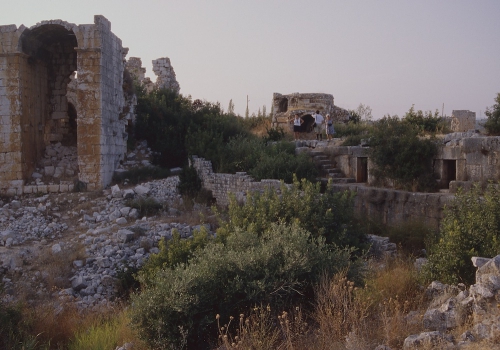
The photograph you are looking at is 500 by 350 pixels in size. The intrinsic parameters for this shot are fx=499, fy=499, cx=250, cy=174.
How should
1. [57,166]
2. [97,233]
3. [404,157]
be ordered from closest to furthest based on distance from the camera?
[97,233], [404,157], [57,166]

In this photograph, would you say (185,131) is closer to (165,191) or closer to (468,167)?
(165,191)

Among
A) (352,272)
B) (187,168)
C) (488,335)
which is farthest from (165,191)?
(488,335)

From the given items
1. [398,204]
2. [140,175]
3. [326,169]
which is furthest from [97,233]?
[398,204]

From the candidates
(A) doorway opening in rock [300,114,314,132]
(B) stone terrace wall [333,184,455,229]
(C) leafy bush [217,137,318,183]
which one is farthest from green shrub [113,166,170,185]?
(A) doorway opening in rock [300,114,314,132]

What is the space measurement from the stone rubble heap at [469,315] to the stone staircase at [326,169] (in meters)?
8.00

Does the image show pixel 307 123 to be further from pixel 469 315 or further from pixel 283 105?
pixel 469 315

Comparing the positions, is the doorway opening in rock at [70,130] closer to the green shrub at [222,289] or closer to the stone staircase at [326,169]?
the stone staircase at [326,169]

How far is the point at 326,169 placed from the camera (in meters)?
13.9

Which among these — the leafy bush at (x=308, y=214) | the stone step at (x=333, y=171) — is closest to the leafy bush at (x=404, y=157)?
the stone step at (x=333, y=171)

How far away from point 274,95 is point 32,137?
12.5 metres

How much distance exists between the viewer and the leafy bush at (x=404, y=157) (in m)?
11.5

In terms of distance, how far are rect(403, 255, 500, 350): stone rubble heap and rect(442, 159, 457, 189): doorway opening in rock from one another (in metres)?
6.21

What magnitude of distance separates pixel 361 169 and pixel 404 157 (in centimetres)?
211

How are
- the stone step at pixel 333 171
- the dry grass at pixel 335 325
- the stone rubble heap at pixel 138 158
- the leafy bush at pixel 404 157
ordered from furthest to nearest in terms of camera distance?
the stone rubble heap at pixel 138 158 → the stone step at pixel 333 171 → the leafy bush at pixel 404 157 → the dry grass at pixel 335 325
